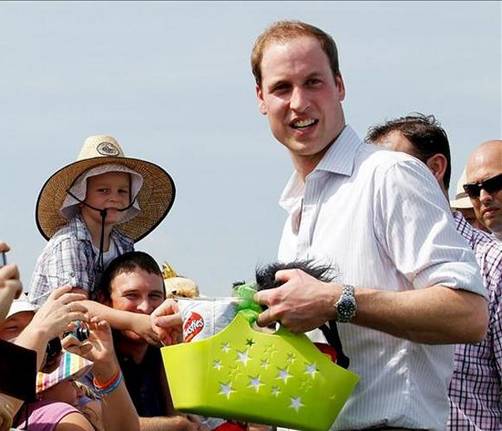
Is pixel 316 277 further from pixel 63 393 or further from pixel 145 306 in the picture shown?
pixel 145 306

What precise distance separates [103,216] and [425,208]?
2.75m

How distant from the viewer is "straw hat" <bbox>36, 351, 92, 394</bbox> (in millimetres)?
5586

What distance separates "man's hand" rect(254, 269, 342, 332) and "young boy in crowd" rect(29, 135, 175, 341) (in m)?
1.95

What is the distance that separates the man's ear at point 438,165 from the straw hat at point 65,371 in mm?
1898

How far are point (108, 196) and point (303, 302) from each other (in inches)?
113

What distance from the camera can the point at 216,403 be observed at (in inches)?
161

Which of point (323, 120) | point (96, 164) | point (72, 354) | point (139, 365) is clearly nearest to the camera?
point (323, 120)

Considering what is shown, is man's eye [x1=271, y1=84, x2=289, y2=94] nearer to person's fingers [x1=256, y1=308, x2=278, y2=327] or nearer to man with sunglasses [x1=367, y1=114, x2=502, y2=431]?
person's fingers [x1=256, y1=308, x2=278, y2=327]

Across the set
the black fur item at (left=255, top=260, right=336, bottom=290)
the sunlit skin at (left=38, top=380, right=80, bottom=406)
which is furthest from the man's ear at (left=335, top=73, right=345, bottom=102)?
the sunlit skin at (left=38, top=380, right=80, bottom=406)

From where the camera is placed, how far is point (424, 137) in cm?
636

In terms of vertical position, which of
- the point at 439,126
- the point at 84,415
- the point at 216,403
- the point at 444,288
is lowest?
the point at 84,415

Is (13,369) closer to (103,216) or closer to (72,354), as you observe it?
(72,354)

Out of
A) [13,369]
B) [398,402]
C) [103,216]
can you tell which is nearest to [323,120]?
[398,402]

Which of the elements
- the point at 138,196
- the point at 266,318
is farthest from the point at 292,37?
the point at 138,196
